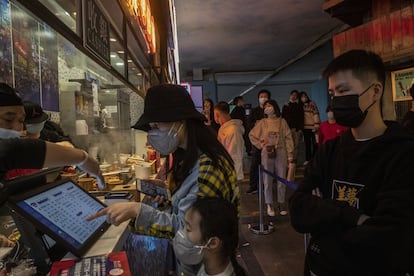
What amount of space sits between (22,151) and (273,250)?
391 cm

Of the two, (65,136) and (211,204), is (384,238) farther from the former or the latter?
(65,136)

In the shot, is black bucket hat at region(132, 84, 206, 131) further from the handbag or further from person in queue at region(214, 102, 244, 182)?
the handbag

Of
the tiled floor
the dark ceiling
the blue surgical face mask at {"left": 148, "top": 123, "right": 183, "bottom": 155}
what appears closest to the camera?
the blue surgical face mask at {"left": 148, "top": 123, "right": 183, "bottom": 155}

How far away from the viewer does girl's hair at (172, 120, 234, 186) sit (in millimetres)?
1580

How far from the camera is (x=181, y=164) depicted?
5.41 ft

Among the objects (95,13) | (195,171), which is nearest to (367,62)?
(195,171)

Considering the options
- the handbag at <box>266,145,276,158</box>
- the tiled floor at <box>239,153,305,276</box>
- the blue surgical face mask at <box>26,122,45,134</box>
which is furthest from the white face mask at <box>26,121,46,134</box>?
the handbag at <box>266,145,276,158</box>

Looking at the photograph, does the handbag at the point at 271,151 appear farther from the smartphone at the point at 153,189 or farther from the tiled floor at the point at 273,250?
the smartphone at the point at 153,189

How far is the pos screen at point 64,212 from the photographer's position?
46.0 inches

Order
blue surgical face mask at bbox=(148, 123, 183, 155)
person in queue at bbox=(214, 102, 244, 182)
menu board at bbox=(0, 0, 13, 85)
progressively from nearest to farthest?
blue surgical face mask at bbox=(148, 123, 183, 155) < menu board at bbox=(0, 0, 13, 85) < person in queue at bbox=(214, 102, 244, 182)

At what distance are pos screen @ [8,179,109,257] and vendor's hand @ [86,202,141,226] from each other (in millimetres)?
68

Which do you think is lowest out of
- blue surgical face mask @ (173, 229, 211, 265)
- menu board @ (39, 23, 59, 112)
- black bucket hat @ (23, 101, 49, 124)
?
blue surgical face mask @ (173, 229, 211, 265)

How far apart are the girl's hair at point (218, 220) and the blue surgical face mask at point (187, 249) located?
0.05 m

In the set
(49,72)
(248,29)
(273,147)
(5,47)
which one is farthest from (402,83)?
(5,47)
